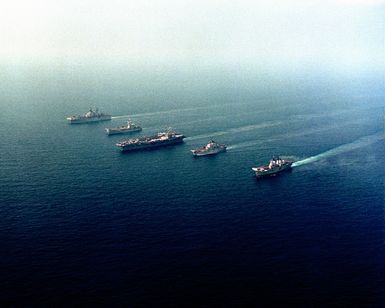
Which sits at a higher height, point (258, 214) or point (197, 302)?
point (258, 214)

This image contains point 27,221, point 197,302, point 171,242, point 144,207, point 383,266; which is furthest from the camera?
point 144,207

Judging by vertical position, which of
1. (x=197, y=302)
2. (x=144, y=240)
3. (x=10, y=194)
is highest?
(x=10, y=194)

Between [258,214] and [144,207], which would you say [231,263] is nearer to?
[258,214]

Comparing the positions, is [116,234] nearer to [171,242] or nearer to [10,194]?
[171,242]

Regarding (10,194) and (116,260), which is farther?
(10,194)

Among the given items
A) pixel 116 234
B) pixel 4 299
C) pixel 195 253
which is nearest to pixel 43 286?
pixel 4 299

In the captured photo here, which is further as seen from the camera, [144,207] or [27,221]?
[144,207]

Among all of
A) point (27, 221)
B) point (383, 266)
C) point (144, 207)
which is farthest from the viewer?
point (144, 207)

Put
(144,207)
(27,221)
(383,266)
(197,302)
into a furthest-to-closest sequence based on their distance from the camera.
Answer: (144,207)
(27,221)
(383,266)
(197,302)

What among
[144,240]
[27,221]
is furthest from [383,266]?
[27,221]
